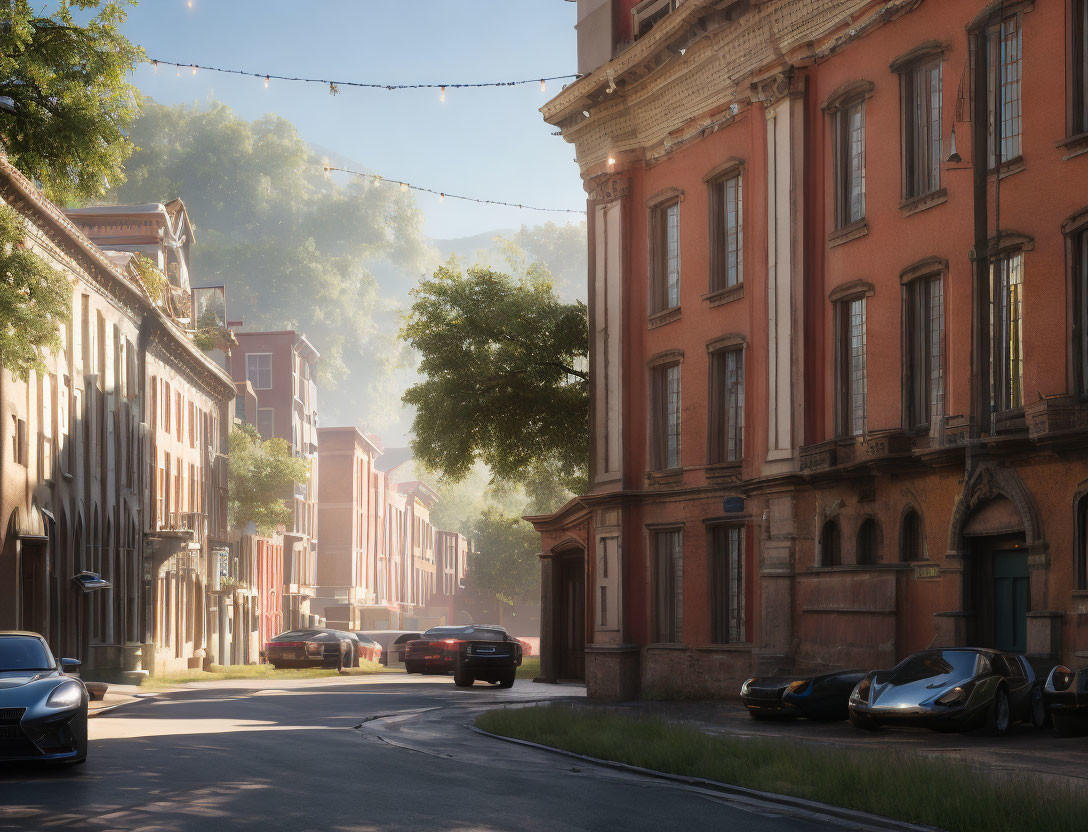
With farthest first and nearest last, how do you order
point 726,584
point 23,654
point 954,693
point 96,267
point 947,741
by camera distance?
point 96,267
point 726,584
point 954,693
point 947,741
point 23,654

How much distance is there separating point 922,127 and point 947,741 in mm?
11242

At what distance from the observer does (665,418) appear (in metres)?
33.6

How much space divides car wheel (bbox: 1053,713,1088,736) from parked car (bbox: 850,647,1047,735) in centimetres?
88

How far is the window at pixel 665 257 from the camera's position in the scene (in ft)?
110

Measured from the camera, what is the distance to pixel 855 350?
27266 millimetres

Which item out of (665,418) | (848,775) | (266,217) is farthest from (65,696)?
Answer: (266,217)

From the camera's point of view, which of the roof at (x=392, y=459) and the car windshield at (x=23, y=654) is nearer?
the car windshield at (x=23, y=654)

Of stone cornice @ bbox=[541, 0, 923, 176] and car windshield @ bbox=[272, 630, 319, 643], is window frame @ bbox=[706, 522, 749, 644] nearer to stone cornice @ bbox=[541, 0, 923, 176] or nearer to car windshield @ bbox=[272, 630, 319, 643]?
stone cornice @ bbox=[541, 0, 923, 176]

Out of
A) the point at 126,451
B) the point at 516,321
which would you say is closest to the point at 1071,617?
the point at 516,321

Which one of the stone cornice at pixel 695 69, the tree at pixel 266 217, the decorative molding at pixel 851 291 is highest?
the tree at pixel 266 217

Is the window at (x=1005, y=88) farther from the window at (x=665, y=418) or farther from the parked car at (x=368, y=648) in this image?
the parked car at (x=368, y=648)

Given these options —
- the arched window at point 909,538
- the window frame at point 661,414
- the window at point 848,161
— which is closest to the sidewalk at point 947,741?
the arched window at point 909,538

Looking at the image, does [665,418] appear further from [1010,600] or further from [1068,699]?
[1068,699]

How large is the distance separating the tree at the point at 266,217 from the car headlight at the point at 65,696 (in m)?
114
